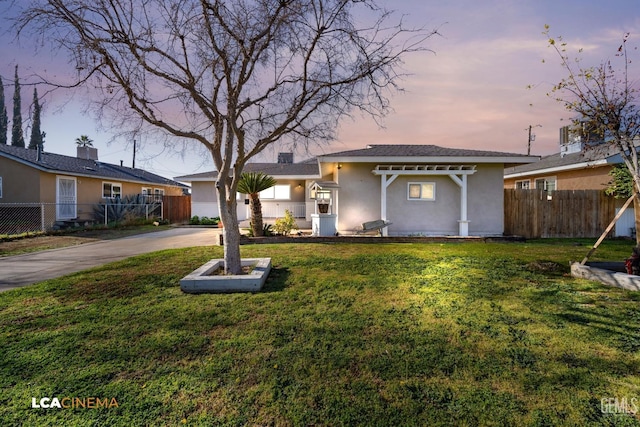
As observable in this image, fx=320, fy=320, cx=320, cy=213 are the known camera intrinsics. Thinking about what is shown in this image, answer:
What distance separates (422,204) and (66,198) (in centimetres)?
1860

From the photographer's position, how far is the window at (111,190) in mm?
20375

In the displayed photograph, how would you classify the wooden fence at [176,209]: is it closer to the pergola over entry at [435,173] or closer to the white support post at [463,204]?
the pergola over entry at [435,173]

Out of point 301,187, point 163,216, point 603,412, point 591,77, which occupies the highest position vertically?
point 591,77

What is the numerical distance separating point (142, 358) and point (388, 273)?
14.8ft

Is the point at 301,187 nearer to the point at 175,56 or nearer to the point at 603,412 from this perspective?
the point at 175,56

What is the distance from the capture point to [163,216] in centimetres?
2072

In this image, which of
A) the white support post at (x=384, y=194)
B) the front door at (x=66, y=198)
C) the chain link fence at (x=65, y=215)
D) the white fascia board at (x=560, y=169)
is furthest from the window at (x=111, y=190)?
the white fascia board at (x=560, y=169)

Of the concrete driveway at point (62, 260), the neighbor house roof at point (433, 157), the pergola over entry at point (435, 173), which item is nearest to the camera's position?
the concrete driveway at point (62, 260)

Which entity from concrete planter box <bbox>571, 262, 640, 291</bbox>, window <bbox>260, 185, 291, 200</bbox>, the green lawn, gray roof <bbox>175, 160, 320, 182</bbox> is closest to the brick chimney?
gray roof <bbox>175, 160, 320, 182</bbox>

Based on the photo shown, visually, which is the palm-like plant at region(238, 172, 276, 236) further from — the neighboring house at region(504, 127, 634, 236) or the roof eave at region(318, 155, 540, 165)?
the neighboring house at region(504, 127, 634, 236)

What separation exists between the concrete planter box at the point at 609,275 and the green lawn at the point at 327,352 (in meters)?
0.26

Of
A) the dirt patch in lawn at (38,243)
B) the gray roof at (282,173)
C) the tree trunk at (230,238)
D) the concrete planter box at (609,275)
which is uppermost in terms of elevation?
the gray roof at (282,173)

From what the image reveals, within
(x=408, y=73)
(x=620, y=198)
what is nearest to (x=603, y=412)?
(x=408, y=73)

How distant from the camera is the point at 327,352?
3.31m
